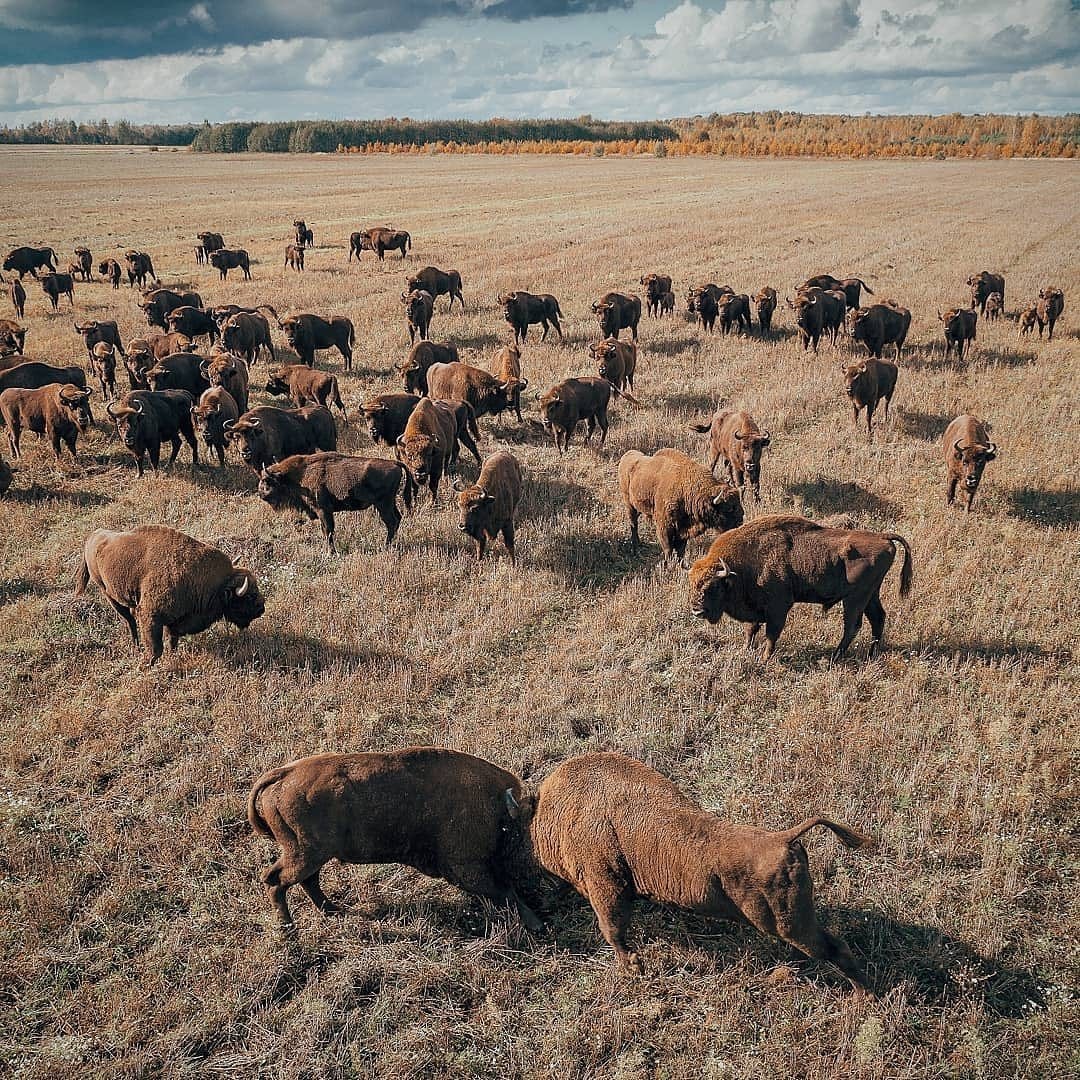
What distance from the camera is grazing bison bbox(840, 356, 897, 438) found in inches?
577

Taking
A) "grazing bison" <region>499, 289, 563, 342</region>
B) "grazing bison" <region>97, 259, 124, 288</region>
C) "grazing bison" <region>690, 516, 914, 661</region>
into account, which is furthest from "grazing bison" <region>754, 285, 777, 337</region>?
"grazing bison" <region>97, 259, 124, 288</region>

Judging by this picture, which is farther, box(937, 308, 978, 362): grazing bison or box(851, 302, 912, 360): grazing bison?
box(937, 308, 978, 362): grazing bison

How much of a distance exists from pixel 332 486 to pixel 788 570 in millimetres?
6195

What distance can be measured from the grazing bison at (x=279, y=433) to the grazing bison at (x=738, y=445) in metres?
6.36

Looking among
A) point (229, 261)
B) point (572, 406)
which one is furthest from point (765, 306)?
point (229, 261)

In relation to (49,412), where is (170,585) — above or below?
Result: below

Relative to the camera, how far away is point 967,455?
37.9 feet

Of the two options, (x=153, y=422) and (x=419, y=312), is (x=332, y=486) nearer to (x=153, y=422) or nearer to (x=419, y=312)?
(x=153, y=422)

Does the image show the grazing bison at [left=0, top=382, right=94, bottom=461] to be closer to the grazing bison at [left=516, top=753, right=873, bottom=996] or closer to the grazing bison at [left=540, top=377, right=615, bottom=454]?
the grazing bison at [left=540, top=377, right=615, bottom=454]

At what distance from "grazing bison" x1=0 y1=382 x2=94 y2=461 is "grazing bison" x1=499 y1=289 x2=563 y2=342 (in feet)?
35.1

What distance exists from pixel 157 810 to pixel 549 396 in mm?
9626

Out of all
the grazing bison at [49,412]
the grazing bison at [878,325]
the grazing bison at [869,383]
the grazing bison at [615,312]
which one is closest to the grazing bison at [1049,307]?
the grazing bison at [878,325]

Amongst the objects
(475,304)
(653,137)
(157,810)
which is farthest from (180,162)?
(157,810)

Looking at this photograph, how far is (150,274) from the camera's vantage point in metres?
31.6
